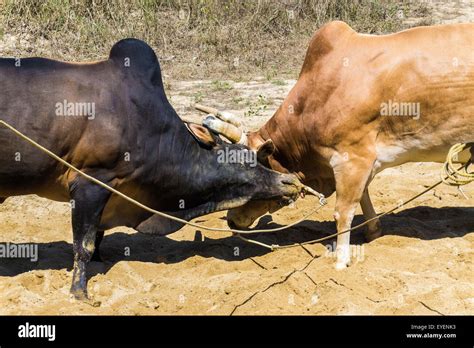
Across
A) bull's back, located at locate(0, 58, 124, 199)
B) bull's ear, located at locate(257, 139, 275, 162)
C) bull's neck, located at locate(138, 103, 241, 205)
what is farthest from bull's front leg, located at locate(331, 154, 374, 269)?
bull's back, located at locate(0, 58, 124, 199)

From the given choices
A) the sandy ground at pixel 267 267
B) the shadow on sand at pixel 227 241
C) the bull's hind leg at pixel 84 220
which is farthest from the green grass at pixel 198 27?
the bull's hind leg at pixel 84 220

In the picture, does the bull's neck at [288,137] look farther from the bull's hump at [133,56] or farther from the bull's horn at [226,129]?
the bull's hump at [133,56]

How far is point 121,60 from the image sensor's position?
657cm

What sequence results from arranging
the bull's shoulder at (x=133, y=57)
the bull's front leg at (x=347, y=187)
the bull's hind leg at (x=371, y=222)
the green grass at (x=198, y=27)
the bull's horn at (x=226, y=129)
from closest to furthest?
the bull's shoulder at (x=133, y=57), the bull's front leg at (x=347, y=187), the bull's horn at (x=226, y=129), the bull's hind leg at (x=371, y=222), the green grass at (x=198, y=27)

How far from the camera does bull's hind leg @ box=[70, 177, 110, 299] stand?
20.4ft

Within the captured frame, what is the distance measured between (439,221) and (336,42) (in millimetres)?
1997

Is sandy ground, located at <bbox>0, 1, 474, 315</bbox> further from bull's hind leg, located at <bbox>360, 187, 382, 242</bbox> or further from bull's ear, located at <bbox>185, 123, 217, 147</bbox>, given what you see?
bull's ear, located at <bbox>185, 123, 217, 147</bbox>

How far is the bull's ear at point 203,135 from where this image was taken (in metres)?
6.80

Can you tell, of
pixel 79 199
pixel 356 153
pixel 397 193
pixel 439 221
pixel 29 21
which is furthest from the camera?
pixel 29 21

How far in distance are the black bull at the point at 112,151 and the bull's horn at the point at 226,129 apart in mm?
92

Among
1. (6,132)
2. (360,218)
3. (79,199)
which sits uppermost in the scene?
(6,132)

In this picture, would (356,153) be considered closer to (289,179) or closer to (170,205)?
(289,179)

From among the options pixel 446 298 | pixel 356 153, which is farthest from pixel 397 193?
pixel 446 298

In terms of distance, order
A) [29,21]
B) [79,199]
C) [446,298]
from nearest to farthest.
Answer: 1. [446,298]
2. [79,199]
3. [29,21]
